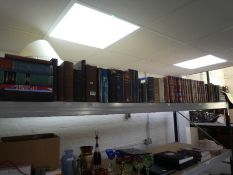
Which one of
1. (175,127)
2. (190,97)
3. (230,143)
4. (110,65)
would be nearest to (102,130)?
(110,65)

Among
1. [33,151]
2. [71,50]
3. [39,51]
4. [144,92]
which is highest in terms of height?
[71,50]

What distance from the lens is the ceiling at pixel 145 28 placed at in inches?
49.6

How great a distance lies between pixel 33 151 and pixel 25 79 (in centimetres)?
40

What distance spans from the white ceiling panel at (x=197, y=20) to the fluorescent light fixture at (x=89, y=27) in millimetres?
293

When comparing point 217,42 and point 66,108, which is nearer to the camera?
point 66,108

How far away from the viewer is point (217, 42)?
2.03m

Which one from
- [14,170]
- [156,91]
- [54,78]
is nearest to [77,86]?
[54,78]

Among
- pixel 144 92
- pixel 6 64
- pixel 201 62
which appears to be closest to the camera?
pixel 6 64

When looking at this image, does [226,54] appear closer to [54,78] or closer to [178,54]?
[178,54]

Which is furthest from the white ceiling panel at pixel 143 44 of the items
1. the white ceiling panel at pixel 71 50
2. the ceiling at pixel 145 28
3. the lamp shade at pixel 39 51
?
the lamp shade at pixel 39 51

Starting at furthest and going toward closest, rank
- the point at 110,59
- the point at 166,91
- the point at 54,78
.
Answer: the point at 110,59 < the point at 166,91 < the point at 54,78

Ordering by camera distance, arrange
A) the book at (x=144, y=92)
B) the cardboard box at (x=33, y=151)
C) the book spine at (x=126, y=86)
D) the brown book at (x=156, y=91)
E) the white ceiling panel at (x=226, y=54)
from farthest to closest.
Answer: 1. the white ceiling panel at (x=226, y=54)
2. the brown book at (x=156, y=91)
3. the book at (x=144, y=92)
4. the book spine at (x=126, y=86)
5. the cardboard box at (x=33, y=151)

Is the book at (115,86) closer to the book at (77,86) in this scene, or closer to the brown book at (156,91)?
the book at (77,86)

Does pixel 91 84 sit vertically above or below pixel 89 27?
below
